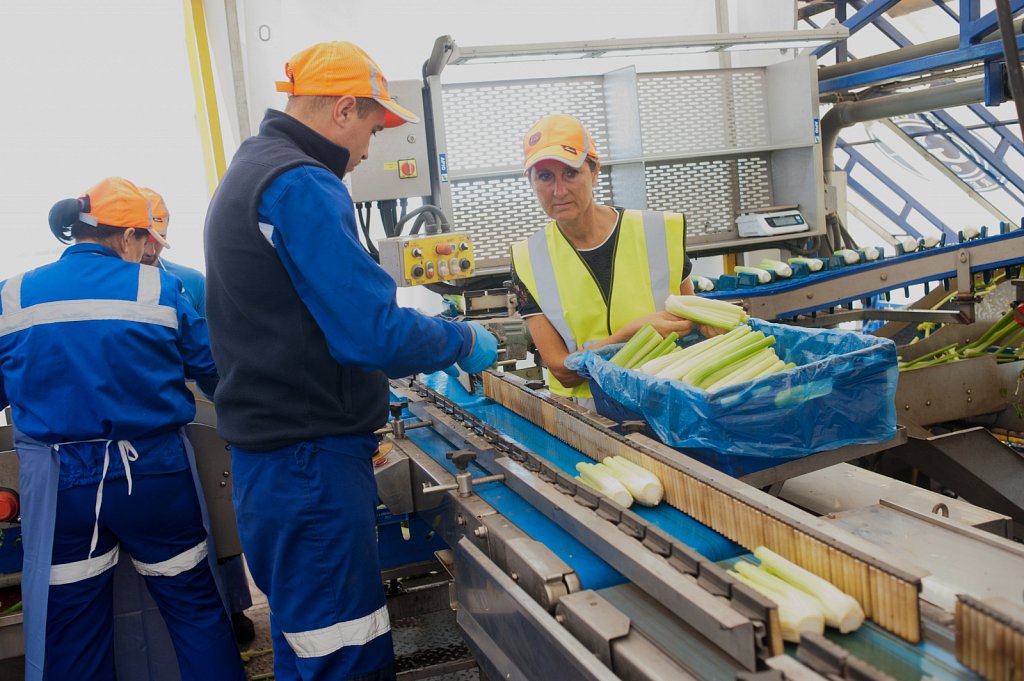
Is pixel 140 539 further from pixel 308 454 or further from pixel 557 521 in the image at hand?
pixel 557 521

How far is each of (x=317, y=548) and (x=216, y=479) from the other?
109 cm

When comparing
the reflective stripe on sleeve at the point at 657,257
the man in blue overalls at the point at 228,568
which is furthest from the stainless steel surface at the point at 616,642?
the man in blue overalls at the point at 228,568

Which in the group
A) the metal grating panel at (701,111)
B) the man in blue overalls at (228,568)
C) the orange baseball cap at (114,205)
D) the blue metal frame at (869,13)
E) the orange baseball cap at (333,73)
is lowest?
the man in blue overalls at (228,568)

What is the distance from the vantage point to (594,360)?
78.9 inches

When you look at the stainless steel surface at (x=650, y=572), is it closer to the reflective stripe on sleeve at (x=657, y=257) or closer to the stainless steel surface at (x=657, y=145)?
the reflective stripe on sleeve at (x=657, y=257)

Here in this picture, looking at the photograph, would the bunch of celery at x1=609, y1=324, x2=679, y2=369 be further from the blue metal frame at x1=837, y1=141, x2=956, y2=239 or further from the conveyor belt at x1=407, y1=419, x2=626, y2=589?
the blue metal frame at x1=837, y1=141, x2=956, y2=239

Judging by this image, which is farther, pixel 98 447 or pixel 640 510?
pixel 98 447

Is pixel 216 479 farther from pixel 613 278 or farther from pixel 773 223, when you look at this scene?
pixel 773 223

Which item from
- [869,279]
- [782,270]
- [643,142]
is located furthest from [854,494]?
[643,142]

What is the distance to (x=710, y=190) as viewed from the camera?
190 inches

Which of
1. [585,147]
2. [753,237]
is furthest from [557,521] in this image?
[753,237]

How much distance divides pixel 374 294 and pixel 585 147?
900 millimetres

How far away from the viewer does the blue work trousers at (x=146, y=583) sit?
2.33 metres

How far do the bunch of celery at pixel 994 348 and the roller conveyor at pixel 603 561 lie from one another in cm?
232
